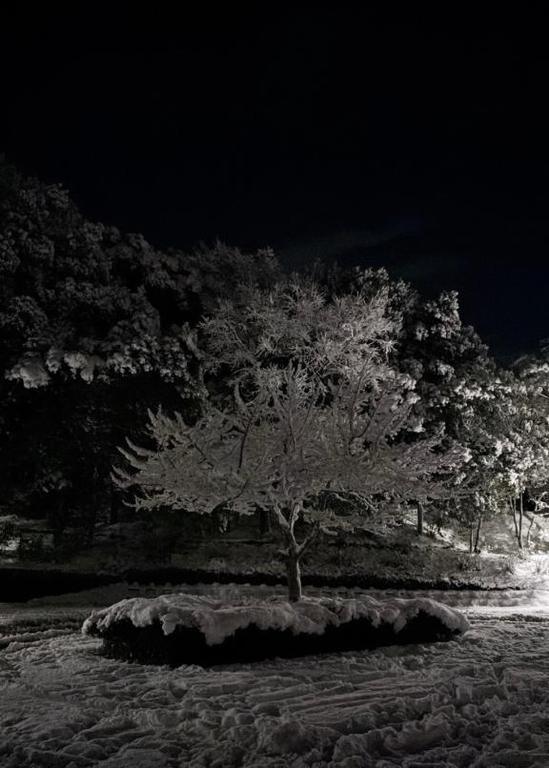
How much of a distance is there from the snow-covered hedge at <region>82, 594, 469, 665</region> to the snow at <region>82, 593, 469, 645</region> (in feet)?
0.03

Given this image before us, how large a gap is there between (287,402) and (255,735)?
17.0ft

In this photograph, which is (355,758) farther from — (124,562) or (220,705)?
(124,562)

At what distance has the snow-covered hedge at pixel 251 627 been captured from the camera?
6.72 metres

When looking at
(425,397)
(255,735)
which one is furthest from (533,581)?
(255,735)

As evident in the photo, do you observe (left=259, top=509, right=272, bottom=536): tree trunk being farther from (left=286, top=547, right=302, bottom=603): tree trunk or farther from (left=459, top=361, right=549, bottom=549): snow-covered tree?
(left=286, top=547, right=302, bottom=603): tree trunk

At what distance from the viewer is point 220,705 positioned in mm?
5129

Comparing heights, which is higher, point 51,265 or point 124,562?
point 51,265

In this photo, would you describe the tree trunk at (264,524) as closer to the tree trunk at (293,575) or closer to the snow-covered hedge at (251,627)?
the tree trunk at (293,575)

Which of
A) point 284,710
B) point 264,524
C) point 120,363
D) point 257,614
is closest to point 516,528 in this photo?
point 264,524

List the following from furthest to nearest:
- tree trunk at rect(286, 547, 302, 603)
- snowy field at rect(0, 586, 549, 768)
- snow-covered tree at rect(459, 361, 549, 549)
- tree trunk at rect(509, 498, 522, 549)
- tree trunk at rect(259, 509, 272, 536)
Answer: tree trunk at rect(509, 498, 522, 549) < snow-covered tree at rect(459, 361, 549, 549) < tree trunk at rect(259, 509, 272, 536) < tree trunk at rect(286, 547, 302, 603) < snowy field at rect(0, 586, 549, 768)

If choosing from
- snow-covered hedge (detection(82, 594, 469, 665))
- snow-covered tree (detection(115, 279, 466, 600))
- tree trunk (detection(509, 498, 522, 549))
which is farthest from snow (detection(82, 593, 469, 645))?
tree trunk (detection(509, 498, 522, 549))

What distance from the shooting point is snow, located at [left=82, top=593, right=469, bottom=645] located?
677cm

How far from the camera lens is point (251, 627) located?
23.0ft

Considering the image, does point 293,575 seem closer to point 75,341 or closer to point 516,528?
point 75,341
